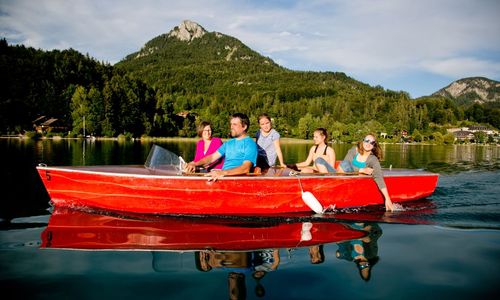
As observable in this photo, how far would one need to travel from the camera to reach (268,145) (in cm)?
909

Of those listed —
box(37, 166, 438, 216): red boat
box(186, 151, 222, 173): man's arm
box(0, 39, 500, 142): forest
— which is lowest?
box(37, 166, 438, 216): red boat

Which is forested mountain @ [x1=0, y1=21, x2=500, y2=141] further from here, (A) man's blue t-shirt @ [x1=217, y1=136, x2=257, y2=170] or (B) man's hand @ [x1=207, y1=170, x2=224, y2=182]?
(B) man's hand @ [x1=207, y1=170, x2=224, y2=182]

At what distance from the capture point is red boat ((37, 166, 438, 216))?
275 inches

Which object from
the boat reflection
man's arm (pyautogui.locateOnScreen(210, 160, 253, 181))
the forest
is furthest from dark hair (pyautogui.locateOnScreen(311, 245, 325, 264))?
the forest

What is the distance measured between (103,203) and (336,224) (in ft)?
14.3

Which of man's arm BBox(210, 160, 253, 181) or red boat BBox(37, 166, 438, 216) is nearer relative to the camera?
man's arm BBox(210, 160, 253, 181)

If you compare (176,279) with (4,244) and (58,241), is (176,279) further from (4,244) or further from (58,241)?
(4,244)

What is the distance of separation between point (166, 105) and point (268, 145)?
88.7 meters

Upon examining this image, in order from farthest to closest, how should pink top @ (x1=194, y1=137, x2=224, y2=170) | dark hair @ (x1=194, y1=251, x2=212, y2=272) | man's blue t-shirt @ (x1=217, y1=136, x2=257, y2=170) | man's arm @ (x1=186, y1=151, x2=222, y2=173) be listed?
pink top @ (x1=194, y1=137, x2=224, y2=170), man's arm @ (x1=186, y1=151, x2=222, y2=173), man's blue t-shirt @ (x1=217, y1=136, x2=257, y2=170), dark hair @ (x1=194, y1=251, x2=212, y2=272)

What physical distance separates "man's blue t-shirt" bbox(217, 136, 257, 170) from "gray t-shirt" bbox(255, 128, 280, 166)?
183cm

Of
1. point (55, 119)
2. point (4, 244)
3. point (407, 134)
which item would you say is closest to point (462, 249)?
point (4, 244)

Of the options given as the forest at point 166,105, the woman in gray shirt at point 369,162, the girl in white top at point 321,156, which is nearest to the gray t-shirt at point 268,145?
the girl in white top at point 321,156

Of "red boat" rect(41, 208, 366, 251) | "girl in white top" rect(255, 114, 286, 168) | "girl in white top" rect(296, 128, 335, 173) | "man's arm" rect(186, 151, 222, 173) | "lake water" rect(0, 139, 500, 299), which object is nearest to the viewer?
"lake water" rect(0, 139, 500, 299)

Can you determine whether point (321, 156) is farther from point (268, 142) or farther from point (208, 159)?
→ point (208, 159)
